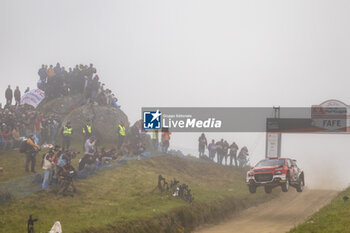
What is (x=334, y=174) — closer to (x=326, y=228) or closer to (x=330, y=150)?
(x=330, y=150)

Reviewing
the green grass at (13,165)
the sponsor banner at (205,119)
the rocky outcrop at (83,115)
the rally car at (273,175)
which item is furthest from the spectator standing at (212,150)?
the green grass at (13,165)

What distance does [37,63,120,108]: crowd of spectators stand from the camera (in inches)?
1436

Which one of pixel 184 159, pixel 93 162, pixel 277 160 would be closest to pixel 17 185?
pixel 93 162

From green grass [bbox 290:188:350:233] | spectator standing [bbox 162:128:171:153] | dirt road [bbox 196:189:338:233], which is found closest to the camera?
green grass [bbox 290:188:350:233]

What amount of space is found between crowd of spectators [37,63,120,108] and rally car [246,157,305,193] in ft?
63.8

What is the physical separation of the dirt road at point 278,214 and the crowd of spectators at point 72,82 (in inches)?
727

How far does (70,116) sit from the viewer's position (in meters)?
35.6

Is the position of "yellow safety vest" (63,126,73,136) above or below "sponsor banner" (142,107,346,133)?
below

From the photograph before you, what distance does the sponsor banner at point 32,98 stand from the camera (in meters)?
32.8

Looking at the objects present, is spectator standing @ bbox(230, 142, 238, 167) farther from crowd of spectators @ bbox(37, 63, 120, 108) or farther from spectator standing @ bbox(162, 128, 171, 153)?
crowd of spectators @ bbox(37, 63, 120, 108)

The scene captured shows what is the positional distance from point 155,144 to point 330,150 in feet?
66.5

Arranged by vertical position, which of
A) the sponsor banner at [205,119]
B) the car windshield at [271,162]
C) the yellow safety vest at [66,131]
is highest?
the sponsor banner at [205,119]

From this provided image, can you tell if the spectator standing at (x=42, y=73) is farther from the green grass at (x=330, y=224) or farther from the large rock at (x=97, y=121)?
the green grass at (x=330, y=224)

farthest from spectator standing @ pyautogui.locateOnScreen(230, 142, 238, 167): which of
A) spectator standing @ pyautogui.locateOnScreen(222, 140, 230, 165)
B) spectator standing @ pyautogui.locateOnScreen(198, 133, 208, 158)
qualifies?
spectator standing @ pyautogui.locateOnScreen(198, 133, 208, 158)
